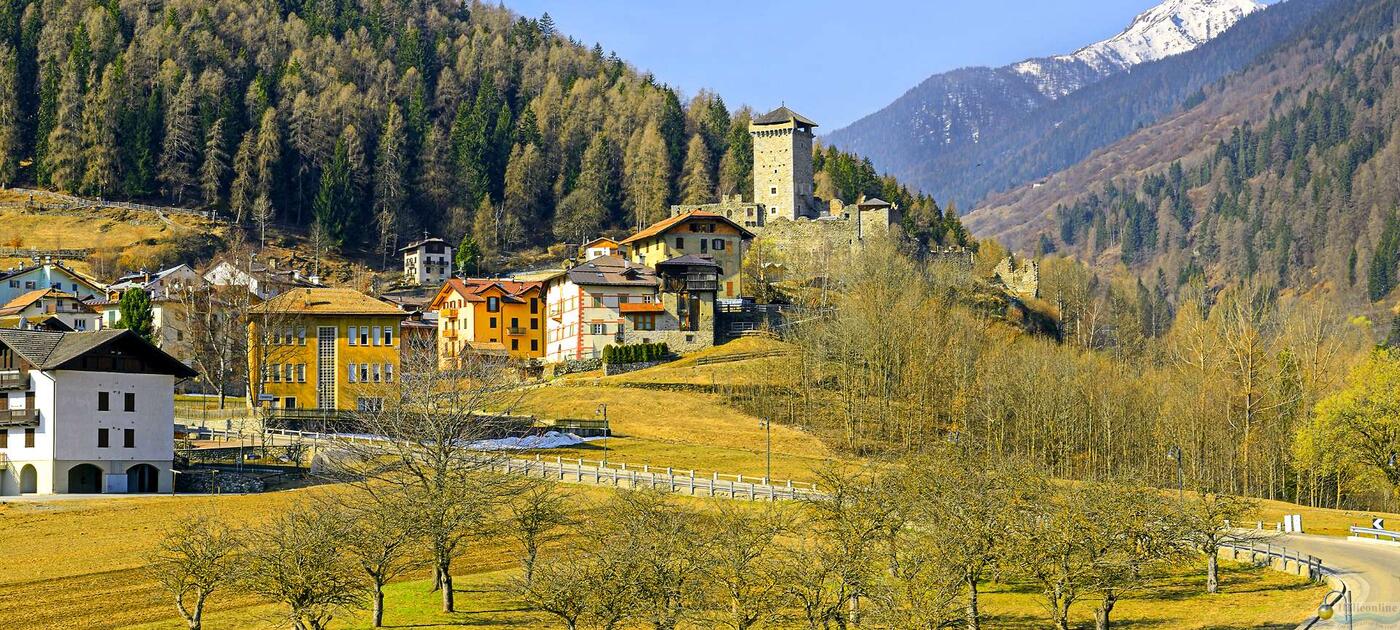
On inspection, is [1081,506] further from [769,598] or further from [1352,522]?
[1352,522]

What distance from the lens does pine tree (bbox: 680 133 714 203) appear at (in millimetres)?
182875

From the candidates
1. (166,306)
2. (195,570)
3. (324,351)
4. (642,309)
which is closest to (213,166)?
(166,306)

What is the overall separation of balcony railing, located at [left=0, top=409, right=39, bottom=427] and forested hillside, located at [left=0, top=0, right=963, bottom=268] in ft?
328

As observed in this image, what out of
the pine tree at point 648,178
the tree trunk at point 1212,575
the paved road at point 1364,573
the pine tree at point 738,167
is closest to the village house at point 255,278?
the pine tree at point 648,178

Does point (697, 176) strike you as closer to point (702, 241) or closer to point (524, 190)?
point (524, 190)

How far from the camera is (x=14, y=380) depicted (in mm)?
65875

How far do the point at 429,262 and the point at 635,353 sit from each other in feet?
194

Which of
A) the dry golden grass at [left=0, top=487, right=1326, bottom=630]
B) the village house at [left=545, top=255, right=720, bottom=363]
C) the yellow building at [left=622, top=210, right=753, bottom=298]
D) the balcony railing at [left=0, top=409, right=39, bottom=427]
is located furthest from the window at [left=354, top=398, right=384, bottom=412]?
the yellow building at [left=622, top=210, right=753, bottom=298]

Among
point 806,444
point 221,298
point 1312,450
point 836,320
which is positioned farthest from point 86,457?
point 1312,450

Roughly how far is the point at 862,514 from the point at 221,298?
65618 mm

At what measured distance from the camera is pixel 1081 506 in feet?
160

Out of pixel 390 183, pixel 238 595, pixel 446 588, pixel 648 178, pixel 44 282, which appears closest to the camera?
pixel 446 588

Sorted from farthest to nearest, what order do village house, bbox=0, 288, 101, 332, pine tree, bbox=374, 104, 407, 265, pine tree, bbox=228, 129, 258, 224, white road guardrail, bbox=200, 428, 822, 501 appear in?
1. pine tree, bbox=374, 104, 407, 265
2. pine tree, bbox=228, 129, 258, 224
3. village house, bbox=0, 288, 101, 332
4. white road guardrail, bbox=200, 428, 822, 501

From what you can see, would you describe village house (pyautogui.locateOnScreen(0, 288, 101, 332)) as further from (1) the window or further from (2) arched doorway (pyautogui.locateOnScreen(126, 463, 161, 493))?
(2) arched doorway (pyautogui.locateOnScreen(126, 463, 161, 493))
